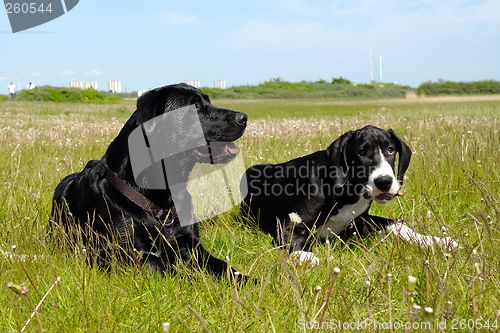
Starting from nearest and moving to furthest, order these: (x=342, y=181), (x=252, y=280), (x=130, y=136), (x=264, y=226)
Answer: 1. (x=252, y=280)
2. (x=130, y=136)
3. (x=342, y=181)
4. (x=264, y=226)

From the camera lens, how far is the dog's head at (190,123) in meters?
3.24

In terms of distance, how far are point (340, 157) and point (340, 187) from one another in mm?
301

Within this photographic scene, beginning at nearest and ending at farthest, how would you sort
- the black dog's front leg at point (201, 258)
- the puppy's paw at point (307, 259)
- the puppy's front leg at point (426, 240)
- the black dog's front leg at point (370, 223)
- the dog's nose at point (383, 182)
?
the puppy's front leg at point (426, 240), the puppy's paw at point (307, 259), the black dog's front leg at point (201, 258), the dog's nose at point (383, 182), the black dog's front leg at point (370, 223)

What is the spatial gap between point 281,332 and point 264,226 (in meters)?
2.50

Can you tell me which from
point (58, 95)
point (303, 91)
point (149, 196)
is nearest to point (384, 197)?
point (149, 196)

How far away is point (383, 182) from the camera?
3.38 metres

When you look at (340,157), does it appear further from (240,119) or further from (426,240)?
(426,240)

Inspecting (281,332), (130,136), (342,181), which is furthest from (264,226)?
(281,332)

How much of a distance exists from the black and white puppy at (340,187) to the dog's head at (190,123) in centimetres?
86

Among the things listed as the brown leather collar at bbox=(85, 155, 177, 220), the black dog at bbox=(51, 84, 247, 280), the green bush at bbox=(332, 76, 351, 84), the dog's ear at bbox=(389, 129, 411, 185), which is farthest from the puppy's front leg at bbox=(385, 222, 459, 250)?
the green bush at bbox=(332, 76, 351, 84)

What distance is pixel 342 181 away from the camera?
372cm

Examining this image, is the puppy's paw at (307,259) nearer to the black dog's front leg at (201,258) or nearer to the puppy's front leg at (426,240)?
the black dog's front leg at (201,258)

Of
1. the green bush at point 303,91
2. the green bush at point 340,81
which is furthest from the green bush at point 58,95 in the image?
the green bush at point 340,81

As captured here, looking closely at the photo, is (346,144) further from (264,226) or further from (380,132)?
(264,226)
